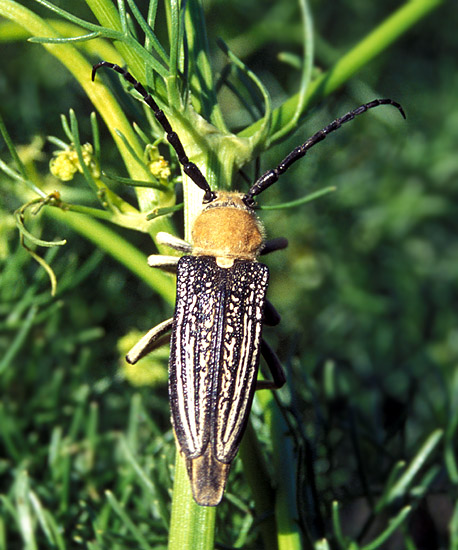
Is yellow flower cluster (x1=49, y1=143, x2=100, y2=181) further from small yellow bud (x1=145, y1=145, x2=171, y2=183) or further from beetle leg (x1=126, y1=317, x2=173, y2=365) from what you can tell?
beetle leg (x1=126, y1=317, x2=173, y2=365)

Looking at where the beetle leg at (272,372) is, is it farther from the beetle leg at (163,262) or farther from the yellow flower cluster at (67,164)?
the yellow flower cluster at (67,164)

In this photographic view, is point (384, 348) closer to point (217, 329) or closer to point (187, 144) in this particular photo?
point (217, 329)

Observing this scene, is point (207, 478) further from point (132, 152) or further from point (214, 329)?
point (132, 152)

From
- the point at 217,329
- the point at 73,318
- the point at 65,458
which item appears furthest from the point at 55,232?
the point at 217,329

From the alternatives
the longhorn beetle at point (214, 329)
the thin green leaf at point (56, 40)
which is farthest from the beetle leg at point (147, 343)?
the thin green leaf at point (56, 40)

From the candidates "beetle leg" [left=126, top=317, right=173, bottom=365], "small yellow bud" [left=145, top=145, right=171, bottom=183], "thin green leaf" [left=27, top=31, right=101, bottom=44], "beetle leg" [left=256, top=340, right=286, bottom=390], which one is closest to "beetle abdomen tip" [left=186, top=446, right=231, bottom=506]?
"beetle leg" [left=256, top=340, right=286, bottom=390]

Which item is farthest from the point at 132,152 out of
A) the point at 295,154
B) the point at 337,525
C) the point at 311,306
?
the point at 311,306
